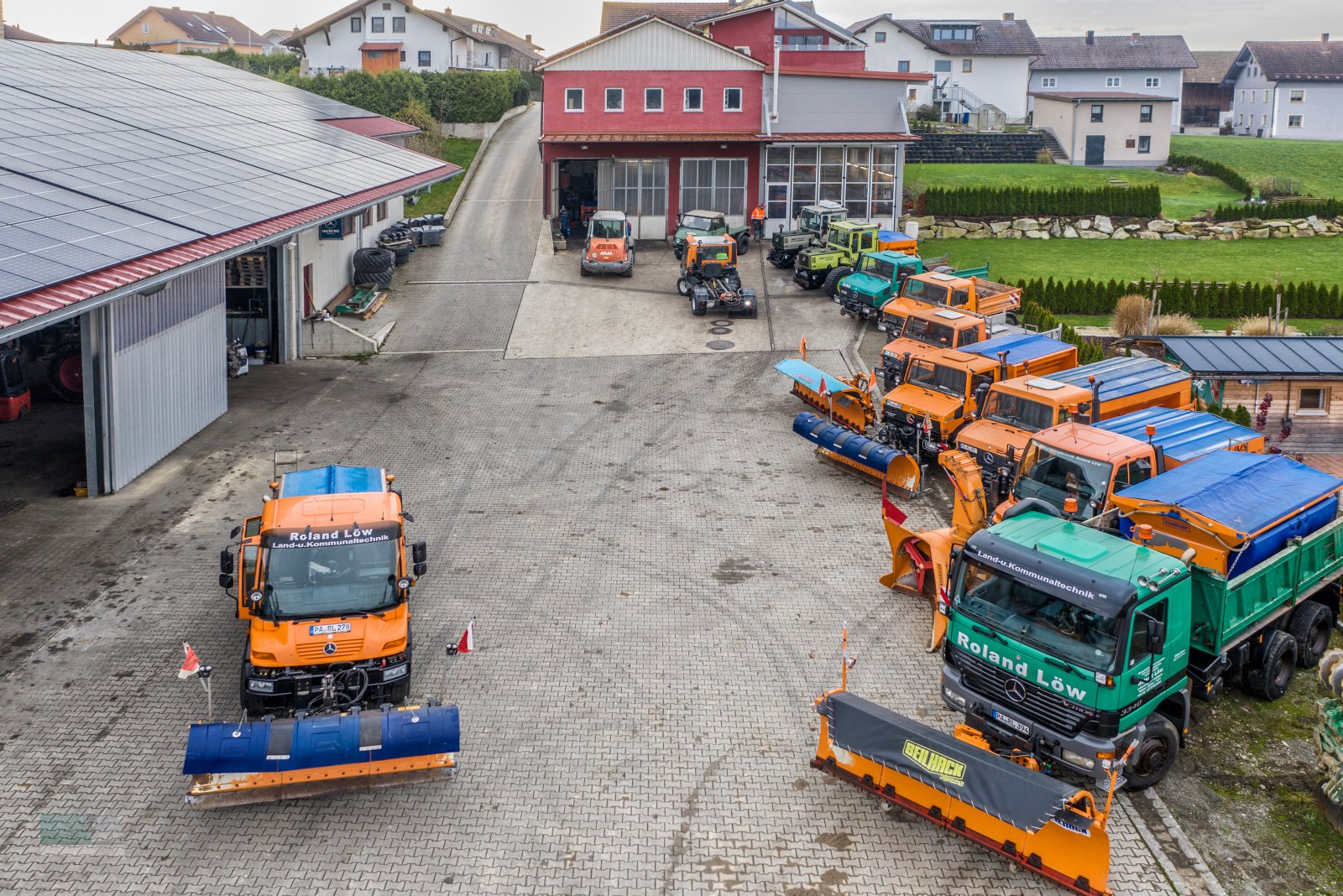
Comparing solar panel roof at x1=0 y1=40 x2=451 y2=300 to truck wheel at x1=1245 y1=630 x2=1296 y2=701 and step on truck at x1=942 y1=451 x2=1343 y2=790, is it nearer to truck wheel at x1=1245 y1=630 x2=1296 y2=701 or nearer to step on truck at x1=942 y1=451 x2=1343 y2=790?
step on truck at x1=942 y1=451 x2=1343 y2=790

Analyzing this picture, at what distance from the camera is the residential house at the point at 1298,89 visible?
8500 centimetres

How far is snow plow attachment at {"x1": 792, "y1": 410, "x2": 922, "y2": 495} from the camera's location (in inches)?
843

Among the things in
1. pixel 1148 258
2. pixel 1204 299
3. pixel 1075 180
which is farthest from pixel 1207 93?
pixel 1204 299

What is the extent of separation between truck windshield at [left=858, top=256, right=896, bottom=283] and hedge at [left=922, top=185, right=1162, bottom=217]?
51.9 ft

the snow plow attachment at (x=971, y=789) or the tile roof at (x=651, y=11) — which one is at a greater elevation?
the tile roof at (x=651, y=11)

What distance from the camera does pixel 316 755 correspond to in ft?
37.9

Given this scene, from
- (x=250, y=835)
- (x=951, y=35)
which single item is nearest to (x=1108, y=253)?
(x=951, y=35)

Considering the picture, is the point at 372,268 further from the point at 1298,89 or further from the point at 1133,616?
the point at 1298,89

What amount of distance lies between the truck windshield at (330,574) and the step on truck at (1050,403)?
1036cm

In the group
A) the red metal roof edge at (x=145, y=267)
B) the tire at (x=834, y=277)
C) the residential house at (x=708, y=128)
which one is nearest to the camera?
the red metal roof edge at (x=145, y=267)

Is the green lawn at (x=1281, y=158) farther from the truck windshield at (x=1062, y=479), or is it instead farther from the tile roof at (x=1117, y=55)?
the truck windshield at (x=1062, y=479)

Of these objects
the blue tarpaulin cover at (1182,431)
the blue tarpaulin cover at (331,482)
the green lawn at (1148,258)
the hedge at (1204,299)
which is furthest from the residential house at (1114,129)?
the blue tarpaulin cover at (331,482)

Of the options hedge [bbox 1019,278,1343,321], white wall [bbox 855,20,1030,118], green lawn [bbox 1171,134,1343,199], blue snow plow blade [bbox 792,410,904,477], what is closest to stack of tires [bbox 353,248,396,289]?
blue snow plow blade [bbox 792,410,904,477]

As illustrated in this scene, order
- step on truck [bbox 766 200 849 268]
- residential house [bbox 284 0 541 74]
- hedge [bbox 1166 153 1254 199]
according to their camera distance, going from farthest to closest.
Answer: residential house [bbox 284 0 541 74] → hedge [bbox 1166 153 1254 199] → step on truck [bbox 766 200 849 268]
